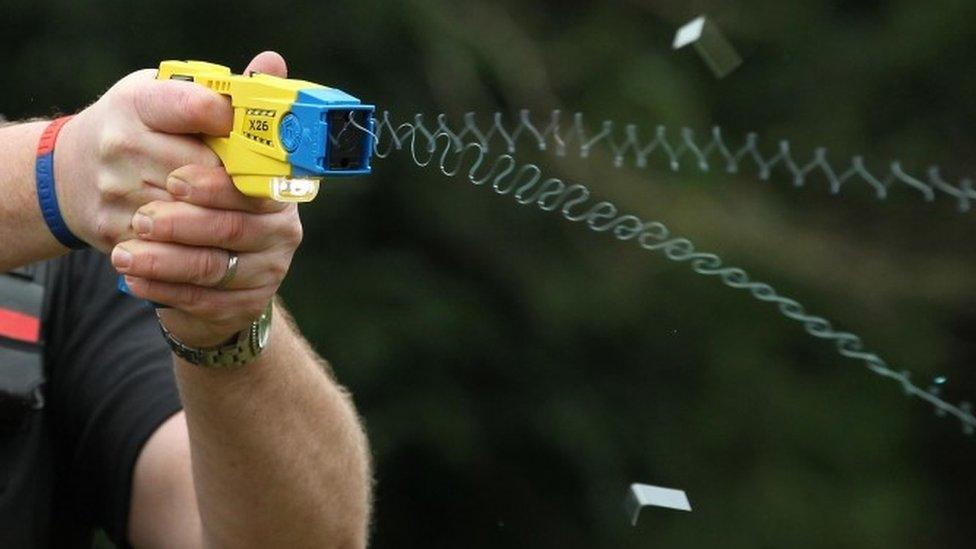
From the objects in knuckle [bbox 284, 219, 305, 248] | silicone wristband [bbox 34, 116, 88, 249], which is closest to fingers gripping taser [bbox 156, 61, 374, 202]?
knuckle [bbox 284, 219, 305, 248]

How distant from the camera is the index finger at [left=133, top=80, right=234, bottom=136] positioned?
5.45 feet

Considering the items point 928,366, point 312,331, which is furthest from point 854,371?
point 312,331

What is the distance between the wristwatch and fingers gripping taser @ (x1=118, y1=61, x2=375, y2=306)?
0.29 meters

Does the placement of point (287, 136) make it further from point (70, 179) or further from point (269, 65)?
point (70, 179)

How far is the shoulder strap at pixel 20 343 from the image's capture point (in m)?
2.20

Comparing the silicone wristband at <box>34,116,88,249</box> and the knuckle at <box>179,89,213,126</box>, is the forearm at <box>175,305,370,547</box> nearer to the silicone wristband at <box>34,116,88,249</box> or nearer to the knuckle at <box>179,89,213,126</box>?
the silicone wristband at <box>34,116,88,249</box>

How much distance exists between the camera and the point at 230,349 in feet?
6.36

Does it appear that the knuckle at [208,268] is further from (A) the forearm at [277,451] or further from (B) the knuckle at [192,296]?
(A) the forearm at [277,451]

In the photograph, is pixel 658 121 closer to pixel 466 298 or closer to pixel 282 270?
pixel 466 298

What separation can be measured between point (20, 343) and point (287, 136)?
79 centimetres

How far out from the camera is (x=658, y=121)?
3412 mm

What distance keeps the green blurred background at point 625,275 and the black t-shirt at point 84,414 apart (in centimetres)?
99

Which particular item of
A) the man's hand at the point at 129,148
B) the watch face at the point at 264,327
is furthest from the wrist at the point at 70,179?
the watch face at the point at 264,327

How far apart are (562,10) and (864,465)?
1158 millimetres
